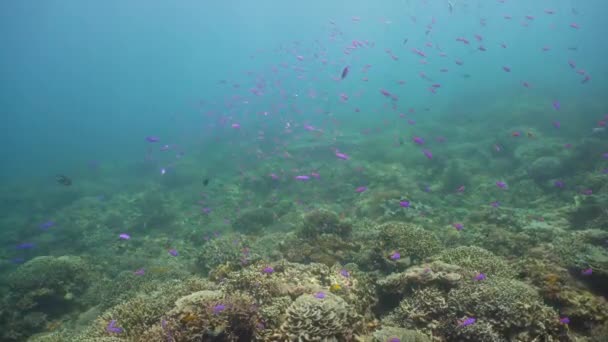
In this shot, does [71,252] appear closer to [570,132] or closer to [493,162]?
[493,162]

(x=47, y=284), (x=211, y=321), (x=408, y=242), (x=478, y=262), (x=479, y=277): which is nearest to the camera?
(x=211, y=321)

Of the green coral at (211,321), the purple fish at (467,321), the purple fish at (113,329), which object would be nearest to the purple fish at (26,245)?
the purple fish at (113,329)

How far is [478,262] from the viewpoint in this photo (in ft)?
21.6

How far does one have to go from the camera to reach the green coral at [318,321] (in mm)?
4332

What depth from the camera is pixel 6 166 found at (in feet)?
162

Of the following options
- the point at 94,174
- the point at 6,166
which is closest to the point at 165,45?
the point at 6,166

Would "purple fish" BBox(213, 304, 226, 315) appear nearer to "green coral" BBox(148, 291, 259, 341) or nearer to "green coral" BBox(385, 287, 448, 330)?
"green coral" BBox(148, 291, 259, 341)

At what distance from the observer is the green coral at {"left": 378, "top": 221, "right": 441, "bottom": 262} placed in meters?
7.74

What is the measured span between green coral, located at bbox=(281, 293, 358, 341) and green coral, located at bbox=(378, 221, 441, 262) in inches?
131

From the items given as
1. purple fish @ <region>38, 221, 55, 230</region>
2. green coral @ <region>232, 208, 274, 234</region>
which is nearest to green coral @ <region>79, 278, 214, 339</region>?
green coral @ <region>232, 208, 274, 234</region>

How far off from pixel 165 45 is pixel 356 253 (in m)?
229

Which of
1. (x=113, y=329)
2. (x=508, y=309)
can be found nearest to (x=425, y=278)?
(x=508, y=309)

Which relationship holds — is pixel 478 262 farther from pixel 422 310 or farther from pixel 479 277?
pixel 422 310

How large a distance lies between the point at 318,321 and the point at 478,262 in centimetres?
416
